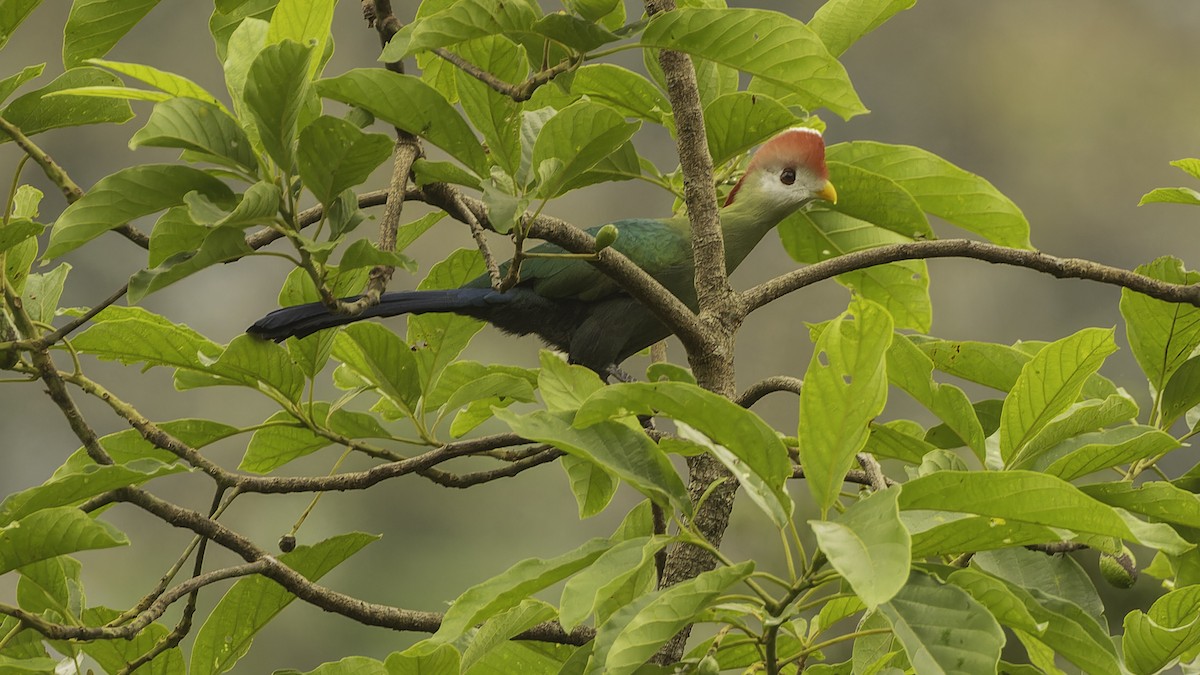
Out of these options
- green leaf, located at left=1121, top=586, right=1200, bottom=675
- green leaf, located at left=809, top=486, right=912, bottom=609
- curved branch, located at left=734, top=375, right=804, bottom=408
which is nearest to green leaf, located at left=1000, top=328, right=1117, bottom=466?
green leaf, located at left=1121, top=586, right=1200, bottom=675

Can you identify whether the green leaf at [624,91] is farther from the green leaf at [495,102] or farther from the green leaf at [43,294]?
the green leaf at [43,294]

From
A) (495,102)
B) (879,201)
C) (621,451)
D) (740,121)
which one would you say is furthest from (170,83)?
(879,201)

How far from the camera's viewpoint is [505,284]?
49.5 inches

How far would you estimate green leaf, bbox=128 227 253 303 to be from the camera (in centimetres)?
106

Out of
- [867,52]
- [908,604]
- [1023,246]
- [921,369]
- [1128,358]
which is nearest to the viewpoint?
[908,604]

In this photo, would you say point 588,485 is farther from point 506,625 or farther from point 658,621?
point 658,621

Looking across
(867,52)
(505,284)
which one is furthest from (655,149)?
(505,284)

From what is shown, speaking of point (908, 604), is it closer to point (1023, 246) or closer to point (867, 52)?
point (1023, 246)

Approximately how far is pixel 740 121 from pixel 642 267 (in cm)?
106

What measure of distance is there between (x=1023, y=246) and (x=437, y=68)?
95 centimetres

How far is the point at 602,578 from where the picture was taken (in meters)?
0.94

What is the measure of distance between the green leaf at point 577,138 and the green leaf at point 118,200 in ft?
1.19

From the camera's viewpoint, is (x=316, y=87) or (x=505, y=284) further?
(x=505, y=284)

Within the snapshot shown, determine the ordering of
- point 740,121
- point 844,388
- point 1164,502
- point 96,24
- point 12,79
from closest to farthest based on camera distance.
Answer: point 844,388 → point 1164,502 → point 12,79 → point 96,24 → point 740,121
